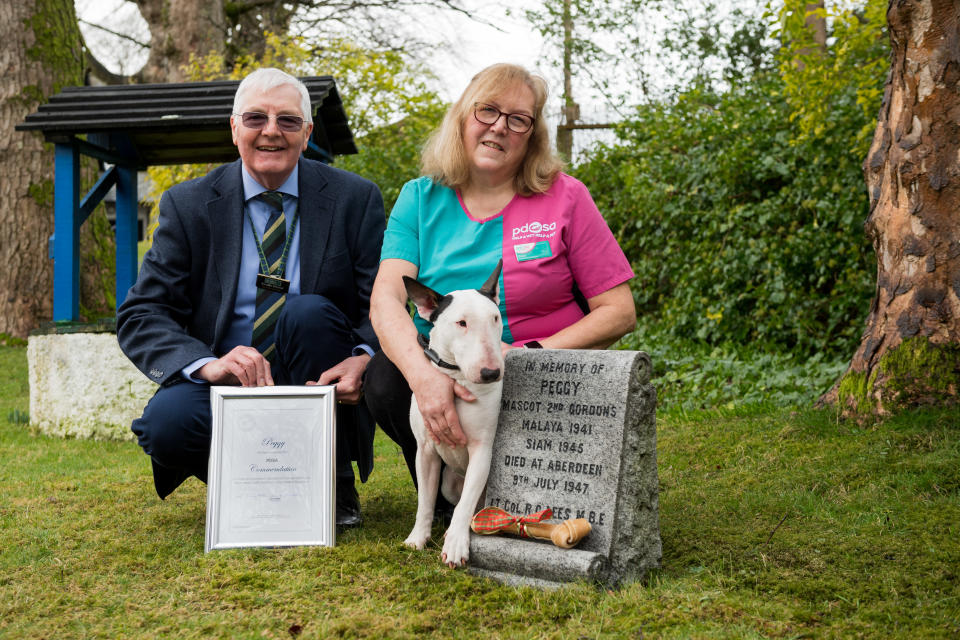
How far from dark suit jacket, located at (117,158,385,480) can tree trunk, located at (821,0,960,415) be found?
2.59 metres

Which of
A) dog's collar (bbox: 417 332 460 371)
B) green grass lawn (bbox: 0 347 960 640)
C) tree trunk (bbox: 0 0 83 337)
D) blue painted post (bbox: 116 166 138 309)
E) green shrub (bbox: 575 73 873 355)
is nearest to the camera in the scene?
green grass lawn (bbox: 0 347 960 640)

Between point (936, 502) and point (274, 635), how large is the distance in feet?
8.15

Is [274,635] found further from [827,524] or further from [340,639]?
[827,524]

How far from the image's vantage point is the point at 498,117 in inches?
113

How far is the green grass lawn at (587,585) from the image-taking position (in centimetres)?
213

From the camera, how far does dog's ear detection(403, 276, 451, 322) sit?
2.56 meters

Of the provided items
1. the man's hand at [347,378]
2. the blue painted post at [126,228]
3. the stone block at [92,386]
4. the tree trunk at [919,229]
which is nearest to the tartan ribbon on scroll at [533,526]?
the man's hand at [347,378]

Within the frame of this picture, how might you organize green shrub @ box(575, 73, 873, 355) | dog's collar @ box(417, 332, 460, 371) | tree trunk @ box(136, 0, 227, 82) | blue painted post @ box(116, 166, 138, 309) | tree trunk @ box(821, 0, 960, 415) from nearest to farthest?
A: dog's collar @ box(417, 332, 460, 371), tree trunk @ box(821, 0, 960, 415), blue painted post @ box(116, 166, 138, 309), green shrub @ box(575, 73, 873, 355), tree trunk @ box(136, 0, 227, 82)

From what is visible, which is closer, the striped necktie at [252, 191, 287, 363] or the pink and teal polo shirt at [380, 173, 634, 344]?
the pink and teal polo shirt at [380, 173, 634, 344]

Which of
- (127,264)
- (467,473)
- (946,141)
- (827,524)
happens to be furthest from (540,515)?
(127,264)

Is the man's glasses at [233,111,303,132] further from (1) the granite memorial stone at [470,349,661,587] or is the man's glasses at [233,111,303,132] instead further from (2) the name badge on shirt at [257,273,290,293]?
(1) the granite memorial stone at [470,349,661,587]

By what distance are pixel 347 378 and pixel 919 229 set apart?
2.93m

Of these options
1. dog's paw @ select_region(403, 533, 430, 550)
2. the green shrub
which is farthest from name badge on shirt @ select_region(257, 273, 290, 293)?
the green shrub

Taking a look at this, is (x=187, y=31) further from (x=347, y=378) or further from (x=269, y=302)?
(x=347, y=378)
